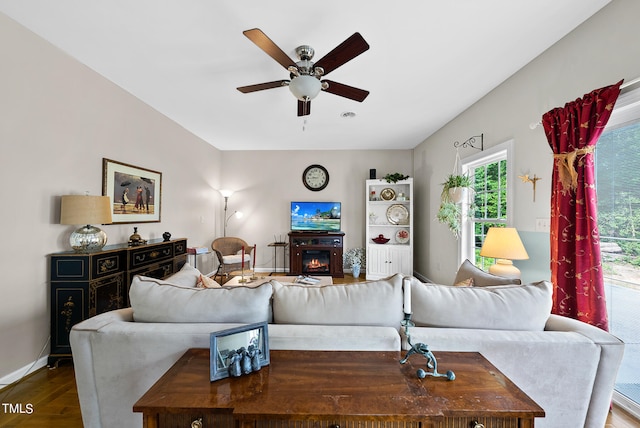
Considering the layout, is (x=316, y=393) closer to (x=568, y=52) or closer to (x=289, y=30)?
(x=289, y=30)

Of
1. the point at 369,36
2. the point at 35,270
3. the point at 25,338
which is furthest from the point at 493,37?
the point at 25,338

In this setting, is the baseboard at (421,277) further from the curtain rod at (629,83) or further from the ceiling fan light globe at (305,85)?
the ceiling fan light globe at (305,85)

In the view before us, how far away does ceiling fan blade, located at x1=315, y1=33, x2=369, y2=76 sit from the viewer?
1.74 meters

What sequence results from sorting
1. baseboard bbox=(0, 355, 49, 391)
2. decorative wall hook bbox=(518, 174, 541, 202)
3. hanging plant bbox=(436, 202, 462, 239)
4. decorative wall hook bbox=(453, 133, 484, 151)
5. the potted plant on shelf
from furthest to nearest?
the potted plant on shelf → hanging plant bbox=(436, 202, 462, 239) → decorative wall hook bbox=(453, 133, 484, 151) → decorative wall hook bbox=(518, 174, 541, 202) → baseboard bbox=(0, 355, 49, 391)

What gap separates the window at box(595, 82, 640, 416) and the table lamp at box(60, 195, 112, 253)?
3905mm

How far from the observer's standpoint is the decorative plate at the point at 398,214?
5.33 meters

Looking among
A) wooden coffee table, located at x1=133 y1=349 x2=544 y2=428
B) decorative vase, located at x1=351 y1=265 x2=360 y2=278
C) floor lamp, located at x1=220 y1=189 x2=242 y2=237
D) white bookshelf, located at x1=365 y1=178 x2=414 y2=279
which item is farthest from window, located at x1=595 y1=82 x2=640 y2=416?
floor lamp, located at x1=220 y1=189 x2=242 y2=237

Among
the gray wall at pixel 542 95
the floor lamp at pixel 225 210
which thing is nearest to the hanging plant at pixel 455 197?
the gray wall at pixel 542 95

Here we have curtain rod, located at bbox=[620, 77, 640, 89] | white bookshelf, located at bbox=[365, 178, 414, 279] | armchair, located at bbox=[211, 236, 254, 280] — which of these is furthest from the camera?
white bookshelf, located at bbox=[365, 178, 414, 279]

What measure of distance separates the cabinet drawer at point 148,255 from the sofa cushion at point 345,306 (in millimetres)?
2070

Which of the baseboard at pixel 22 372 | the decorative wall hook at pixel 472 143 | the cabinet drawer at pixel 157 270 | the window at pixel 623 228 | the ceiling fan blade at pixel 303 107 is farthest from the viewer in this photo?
the decorative wall hook at pixel 472 143

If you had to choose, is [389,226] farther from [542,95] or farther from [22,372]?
[22,372]

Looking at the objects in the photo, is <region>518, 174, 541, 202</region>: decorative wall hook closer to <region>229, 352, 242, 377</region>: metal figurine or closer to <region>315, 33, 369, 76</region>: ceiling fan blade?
<region>315, 33, 369, 76</region>: ceiling fan blade

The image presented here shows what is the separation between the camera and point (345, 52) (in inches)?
73.6
